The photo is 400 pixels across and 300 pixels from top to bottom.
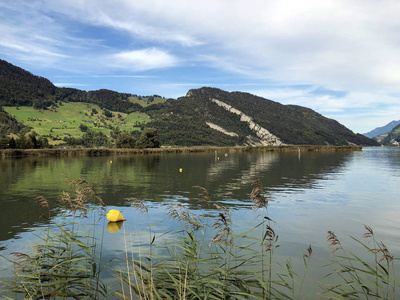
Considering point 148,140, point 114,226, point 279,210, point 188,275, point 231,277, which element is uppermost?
point 148,140

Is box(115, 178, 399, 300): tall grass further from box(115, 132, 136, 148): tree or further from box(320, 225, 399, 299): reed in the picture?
box(115, 132, 136, 148): tree

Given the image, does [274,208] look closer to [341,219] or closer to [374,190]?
[341,219]

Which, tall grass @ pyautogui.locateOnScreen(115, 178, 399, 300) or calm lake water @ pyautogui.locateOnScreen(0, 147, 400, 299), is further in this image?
calm lake water @ pyautogui.locateOnScreen(0, 147, 400, 299)

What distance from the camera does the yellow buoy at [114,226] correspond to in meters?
17.6

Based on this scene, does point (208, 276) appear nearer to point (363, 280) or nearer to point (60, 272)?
point (60, 272)

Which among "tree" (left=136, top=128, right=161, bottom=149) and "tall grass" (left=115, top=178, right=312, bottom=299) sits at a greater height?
"tree" (left=136, top=128, right=161, bottom=149)

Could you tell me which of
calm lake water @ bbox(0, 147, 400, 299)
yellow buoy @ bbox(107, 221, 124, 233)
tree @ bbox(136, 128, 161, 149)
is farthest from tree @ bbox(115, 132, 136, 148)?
yellow buoy @ bbox(107, 221, 124, 233)

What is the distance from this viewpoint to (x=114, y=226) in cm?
1856

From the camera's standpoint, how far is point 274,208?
2389cm

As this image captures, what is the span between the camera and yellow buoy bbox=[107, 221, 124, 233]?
17.6m

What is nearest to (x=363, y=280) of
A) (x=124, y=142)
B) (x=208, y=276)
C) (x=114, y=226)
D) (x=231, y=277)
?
(x=231, y=277)

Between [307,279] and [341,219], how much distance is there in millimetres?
11197

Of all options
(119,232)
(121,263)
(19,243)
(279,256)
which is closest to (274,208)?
(279,256)

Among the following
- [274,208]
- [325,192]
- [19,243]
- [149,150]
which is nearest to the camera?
[19,243]
